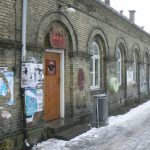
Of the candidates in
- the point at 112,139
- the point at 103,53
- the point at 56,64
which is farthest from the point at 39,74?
the point at 103,53

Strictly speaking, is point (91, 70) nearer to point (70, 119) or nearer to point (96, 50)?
point (96, 50)

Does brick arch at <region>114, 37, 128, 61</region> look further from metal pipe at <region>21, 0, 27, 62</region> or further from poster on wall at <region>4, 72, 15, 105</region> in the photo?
poster on wall at <region>4, 72, 15, 105</region>

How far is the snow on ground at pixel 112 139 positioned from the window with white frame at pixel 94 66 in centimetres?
202

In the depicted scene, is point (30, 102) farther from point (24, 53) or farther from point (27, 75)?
point (24, 53)

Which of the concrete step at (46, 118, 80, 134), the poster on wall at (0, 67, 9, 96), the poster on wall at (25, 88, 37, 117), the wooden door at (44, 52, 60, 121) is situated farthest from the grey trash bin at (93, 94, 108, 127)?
the poster on wall at (0, 67, 9, 96)

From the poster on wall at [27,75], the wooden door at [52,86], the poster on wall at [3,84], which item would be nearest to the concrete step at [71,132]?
the wooden door at [52,86]

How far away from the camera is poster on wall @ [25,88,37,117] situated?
27.4ft

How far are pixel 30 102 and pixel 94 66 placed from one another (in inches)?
222

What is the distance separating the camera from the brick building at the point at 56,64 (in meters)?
7.82

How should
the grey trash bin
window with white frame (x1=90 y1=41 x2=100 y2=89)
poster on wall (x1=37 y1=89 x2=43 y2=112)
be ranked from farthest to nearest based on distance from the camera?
window with white frame (x1=90 y1=41 x2=100 y2=89) < the grey trash bin < poster on wall (x1=37 y1=89 x2=43 y2=112)

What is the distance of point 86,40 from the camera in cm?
1214

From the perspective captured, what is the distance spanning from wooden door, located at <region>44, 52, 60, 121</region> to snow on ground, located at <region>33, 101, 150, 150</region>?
1260 millimetres

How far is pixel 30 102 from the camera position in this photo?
8.48 meters

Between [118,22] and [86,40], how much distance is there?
4.44 m
